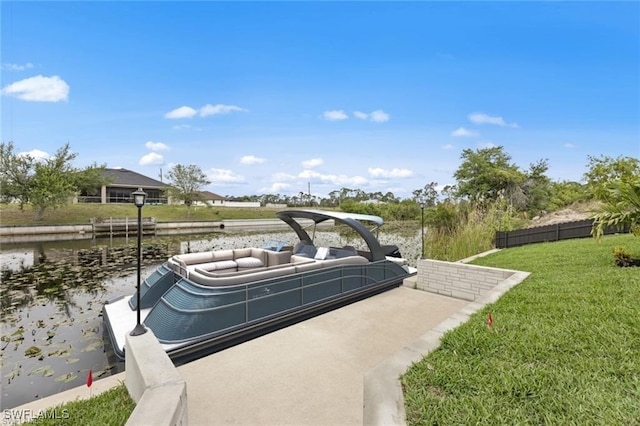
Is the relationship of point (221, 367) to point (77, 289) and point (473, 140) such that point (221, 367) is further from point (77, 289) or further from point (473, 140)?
point (473, 140)

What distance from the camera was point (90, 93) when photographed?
9.54 m

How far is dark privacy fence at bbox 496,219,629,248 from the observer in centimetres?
920

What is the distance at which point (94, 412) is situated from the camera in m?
2.24

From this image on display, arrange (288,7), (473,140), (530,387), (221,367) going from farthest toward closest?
(473,140) < (288,7) < (221,367) < (530,387)

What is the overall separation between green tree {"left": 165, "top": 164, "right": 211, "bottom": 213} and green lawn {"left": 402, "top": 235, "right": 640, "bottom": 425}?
3176 cm

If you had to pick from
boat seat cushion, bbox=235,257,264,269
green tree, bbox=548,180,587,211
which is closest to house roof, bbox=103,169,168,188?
boat seat cushion, bbox=235,257,264,269

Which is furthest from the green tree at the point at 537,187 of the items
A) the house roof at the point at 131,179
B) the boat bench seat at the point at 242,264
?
the house roof at the point at 131,179

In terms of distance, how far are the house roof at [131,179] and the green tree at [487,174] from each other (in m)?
33.8

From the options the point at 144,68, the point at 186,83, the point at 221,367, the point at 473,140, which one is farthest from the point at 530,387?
the point at 473,140

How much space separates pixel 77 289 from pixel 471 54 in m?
12.5

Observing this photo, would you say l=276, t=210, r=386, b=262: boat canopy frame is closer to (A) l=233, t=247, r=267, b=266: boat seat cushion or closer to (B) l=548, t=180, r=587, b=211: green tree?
(A) l=233, t=247, r=267, b=266: boat seat cushion

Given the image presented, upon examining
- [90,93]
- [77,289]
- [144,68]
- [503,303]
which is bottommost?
[77,289]

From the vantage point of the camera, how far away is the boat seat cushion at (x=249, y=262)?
5.93 meters

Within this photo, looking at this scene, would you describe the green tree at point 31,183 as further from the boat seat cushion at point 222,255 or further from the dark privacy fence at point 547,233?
the dark privacy fence at point 547,233
